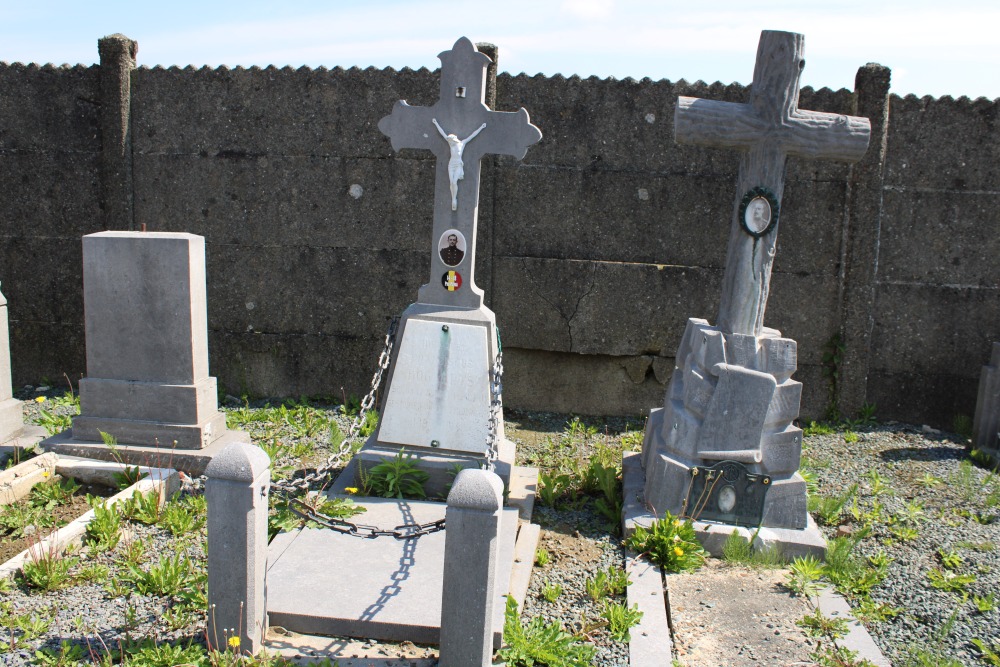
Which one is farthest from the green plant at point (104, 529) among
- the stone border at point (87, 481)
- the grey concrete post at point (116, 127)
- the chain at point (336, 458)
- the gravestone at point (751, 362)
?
the grey concrete post at point (116, 127)

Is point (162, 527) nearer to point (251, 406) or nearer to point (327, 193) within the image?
point (251, 406)

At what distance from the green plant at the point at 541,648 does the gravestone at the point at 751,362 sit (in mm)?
1409

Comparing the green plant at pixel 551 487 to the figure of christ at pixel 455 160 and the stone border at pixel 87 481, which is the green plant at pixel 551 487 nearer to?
the figure of christ at pixel 455 160

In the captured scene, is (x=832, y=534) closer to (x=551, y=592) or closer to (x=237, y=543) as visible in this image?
(x=551, y=592)

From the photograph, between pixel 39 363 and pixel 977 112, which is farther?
pixel 39 363

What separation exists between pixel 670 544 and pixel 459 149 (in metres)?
2.80

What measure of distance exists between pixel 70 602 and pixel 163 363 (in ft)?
6.82

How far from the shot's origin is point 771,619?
12.7 feet

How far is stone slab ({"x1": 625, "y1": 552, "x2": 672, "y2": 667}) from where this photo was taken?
139 inches

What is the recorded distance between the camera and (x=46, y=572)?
3834mm

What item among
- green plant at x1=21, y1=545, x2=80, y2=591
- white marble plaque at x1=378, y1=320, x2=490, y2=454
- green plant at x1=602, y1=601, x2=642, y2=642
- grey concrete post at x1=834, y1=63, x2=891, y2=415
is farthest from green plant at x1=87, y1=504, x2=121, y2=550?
grey concrete post at x1=834, y1=63, x2=891, y2=415

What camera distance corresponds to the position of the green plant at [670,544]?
4.30m

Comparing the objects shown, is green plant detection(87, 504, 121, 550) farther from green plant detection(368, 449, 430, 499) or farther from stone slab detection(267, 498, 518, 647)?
green plant detection(368, 449, 430, 499)

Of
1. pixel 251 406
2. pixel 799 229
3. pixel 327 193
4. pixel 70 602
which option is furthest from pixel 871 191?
pixel 70 602
